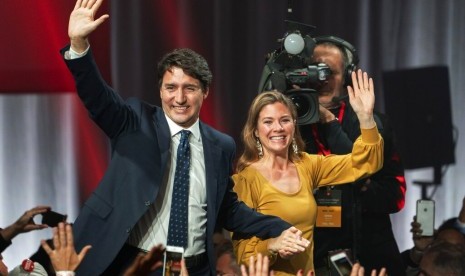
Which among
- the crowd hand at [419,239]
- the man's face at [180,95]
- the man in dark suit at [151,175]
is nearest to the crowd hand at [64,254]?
the man in dark suit at [151,175]

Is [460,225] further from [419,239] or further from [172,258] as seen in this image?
[172,258]

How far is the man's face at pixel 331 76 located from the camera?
15.3 feet

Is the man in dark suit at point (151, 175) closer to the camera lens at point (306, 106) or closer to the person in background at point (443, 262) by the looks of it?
the camera lens at point (306, 106)

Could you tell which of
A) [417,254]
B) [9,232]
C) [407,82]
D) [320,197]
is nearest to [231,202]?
[320,197]

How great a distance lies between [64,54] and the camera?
11.2 feet

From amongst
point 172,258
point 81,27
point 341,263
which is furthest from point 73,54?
point 341,263

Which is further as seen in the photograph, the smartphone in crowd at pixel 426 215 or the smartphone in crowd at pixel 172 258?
the smartphone in crowd at pixel 426 215

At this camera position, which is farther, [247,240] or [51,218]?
[51,218]

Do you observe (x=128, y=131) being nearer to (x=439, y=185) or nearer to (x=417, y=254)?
(x=417, y=254)

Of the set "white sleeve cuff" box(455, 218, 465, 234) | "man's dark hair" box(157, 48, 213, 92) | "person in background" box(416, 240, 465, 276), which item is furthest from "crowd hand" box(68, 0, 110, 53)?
"white sleeve cuff" box(455, 218, 465, 234)

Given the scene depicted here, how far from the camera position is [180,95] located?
3.62 meters

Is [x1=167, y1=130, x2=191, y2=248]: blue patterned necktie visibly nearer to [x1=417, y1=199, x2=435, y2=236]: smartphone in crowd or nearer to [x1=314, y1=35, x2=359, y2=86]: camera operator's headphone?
[x1=314, y1=35, x2=359, y2=86]: camera operator's headphone

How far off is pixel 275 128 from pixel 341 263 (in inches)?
23.4

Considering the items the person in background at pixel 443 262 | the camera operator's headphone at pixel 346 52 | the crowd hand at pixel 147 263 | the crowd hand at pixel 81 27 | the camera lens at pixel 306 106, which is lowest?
the person in background at pixel 443 262
